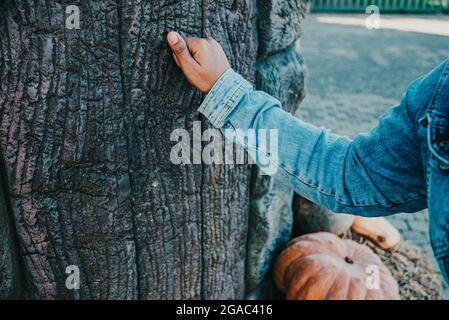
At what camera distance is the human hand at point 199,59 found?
1.36 m

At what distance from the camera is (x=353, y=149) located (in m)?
1.38

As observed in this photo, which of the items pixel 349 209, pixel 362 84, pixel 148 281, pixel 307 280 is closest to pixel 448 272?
pixel 349 209

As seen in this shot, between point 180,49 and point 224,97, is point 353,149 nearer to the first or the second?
point 224,97

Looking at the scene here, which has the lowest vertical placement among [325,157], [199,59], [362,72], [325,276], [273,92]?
[325,276]

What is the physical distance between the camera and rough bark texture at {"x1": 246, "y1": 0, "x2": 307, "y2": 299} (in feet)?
5.63

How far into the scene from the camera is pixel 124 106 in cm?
144

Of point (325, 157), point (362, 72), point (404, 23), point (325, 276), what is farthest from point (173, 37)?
point (404, 23)

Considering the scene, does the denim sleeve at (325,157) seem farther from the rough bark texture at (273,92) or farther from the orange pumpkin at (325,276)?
the orange pumpkin at (325,276)

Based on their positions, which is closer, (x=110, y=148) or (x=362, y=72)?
(x=110, y=148)

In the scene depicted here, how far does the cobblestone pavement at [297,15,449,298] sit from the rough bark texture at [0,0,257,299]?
2.33m

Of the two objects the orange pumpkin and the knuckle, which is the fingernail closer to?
the knuckle

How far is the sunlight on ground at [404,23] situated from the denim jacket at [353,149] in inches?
386

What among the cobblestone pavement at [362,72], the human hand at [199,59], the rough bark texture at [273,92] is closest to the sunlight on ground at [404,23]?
the cobblestone pavement at [362,72]

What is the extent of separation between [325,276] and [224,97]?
1275mm
